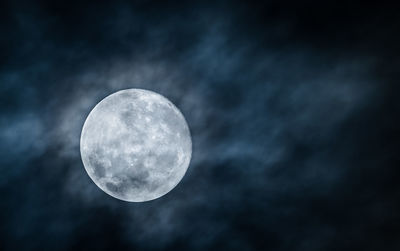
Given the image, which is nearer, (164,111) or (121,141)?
(121,141)

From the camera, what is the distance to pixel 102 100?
15.6 m

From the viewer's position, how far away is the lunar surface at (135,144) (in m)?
14.1

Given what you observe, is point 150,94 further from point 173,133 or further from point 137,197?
point 137,197

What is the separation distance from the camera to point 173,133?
14.9 meters

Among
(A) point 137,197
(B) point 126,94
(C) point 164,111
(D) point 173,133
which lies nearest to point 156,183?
(A) point 137,197

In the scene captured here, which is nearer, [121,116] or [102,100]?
[121,116]

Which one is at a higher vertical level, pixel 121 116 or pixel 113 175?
pixel 121 116

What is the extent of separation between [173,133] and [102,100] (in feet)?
13.1

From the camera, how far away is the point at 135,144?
46.0 ft

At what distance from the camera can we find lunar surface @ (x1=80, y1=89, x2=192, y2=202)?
46.3 ft

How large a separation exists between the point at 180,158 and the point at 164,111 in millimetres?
2409

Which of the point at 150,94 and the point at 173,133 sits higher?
the point at 150,94

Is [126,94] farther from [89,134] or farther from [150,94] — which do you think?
[89,134]

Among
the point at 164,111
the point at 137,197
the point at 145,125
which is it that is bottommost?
the point at 137,197
